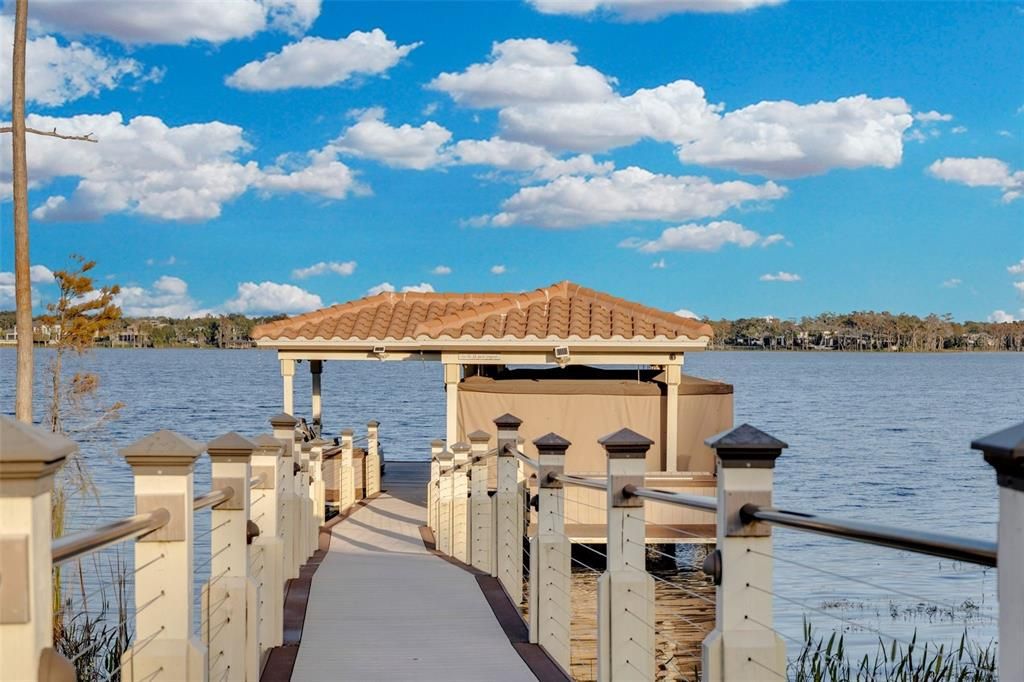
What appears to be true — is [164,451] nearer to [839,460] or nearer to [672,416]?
[672,416]

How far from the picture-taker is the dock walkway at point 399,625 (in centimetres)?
665

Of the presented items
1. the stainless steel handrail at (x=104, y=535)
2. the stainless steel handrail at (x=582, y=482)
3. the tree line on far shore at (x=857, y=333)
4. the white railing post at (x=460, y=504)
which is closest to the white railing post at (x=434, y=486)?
the white railing post at (x=460, y=504)

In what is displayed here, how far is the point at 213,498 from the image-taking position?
490cm

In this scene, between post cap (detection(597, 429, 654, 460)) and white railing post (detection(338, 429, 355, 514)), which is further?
white railing post (detection(338, 429, 355, 514))

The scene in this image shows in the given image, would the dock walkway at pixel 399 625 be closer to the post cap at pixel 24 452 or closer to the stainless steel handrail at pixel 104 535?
the stainless steel handrail at pixel 104 535

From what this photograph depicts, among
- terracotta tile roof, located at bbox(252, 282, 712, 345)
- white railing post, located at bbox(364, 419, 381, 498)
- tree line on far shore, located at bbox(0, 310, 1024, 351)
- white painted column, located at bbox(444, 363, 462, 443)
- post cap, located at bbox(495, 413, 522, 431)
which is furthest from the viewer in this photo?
tree line on far shore, located at bbox(0, 310, 1024, 351)

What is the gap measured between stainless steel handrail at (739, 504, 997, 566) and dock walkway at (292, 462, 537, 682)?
3227 millimetres

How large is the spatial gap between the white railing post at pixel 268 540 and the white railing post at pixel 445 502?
5467 mm

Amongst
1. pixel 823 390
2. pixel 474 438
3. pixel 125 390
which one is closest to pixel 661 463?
pixel 474 438

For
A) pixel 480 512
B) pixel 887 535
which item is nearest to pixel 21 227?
pixel 480 512

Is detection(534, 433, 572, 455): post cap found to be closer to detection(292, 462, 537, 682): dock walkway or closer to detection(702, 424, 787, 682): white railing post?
detection(292, 462, 537, 682): dock walkway

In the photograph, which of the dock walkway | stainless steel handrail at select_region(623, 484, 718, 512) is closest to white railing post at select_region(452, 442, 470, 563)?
the dock walkway

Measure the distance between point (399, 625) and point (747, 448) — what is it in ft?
15.7

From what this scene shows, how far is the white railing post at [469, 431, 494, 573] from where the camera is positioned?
1062cm
